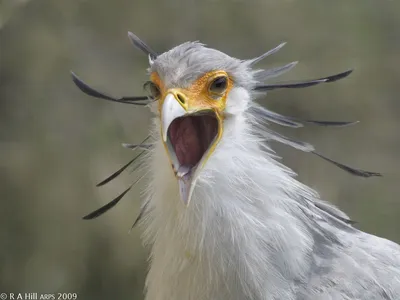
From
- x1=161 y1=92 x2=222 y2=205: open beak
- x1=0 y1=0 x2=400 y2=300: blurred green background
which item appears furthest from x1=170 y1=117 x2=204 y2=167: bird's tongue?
x1=0 y1=0 x2=400 y2=300: blurred green background

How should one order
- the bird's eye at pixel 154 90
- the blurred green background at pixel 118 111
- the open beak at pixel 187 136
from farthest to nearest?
1. the blurred green background at pixel 118 111
2. the bird's eye at pixel 154 90
3. the open beak at pixel 187 136

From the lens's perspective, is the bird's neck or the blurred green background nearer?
the bird's neck

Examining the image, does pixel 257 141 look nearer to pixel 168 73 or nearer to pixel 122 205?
pixel 168 73

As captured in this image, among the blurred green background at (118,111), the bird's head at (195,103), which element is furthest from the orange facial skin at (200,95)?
the blurred green background at (118,111)

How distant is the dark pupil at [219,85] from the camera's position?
0.86 metres

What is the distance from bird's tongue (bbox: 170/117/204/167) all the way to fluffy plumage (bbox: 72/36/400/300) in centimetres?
3

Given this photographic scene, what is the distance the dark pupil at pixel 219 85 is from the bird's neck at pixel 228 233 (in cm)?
9

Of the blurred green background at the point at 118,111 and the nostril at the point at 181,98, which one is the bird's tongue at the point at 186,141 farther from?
the blurred green background at the point at 118,111

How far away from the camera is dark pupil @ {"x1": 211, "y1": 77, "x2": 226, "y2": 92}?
0.86m

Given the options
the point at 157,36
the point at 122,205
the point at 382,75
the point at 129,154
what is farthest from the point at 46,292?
the point at 382,75

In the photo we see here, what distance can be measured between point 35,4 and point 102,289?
4.18 feet

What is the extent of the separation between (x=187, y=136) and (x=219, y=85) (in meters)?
0.10

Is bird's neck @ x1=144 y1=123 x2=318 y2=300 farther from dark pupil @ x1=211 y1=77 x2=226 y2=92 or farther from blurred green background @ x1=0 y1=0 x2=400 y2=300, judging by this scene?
blurred green background @ x1=0 y1=0 x2=400 y2=300

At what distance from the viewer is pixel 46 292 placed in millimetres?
2240
